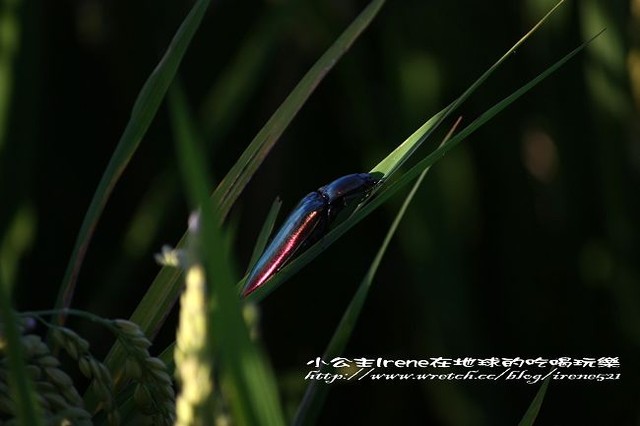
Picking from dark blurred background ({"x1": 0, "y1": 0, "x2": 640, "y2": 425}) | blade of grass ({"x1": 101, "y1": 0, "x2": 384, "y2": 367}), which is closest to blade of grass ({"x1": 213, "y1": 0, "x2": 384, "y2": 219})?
blade of grass ({"x1": 101, "y1": 0, "x2": 384, "y2": 367})

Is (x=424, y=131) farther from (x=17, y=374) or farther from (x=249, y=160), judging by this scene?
(x=17, y=374)

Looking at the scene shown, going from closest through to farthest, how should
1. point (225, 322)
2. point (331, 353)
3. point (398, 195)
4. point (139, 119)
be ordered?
point (225, 322), point (331, 353), point (139, 119), point (398, 195)

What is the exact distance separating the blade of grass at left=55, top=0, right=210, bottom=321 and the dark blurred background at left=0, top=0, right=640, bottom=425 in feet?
2.85

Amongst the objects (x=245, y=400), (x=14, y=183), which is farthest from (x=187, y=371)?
(x=14, y=183)

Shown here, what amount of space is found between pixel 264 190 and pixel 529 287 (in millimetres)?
663

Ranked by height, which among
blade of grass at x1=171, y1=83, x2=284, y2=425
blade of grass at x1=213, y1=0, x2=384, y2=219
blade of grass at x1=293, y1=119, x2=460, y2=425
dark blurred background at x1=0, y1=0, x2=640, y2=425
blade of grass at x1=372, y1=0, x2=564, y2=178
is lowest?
blade of grass at x1=171, y1=83, x2=284, y2=425

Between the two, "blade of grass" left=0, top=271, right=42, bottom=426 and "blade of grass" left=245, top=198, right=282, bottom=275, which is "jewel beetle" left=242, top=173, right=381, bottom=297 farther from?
"blade of grass" left=0, top=271, right=42, bottom=426

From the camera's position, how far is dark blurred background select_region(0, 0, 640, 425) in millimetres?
1913

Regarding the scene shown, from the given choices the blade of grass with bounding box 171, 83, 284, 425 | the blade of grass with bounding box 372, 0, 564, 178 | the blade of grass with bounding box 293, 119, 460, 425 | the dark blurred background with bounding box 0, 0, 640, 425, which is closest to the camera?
the blade of grass with bounding box 171, 83, 284, 425

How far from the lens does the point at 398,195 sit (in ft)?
6.65

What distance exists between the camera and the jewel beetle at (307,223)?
89 centimetres

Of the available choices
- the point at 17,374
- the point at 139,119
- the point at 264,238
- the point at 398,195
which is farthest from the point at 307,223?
the point at 398,195

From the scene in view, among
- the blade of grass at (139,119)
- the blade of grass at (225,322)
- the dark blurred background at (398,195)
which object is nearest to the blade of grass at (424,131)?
the blade of grass at (139,119)

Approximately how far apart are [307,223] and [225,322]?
0.57 metres
